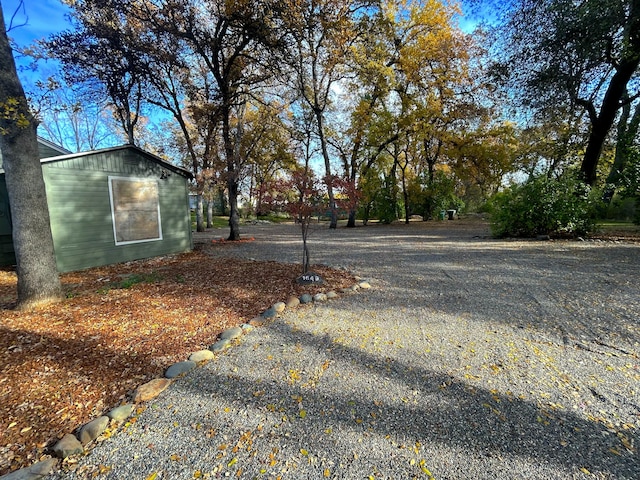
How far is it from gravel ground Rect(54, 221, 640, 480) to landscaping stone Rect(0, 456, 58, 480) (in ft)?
0.26

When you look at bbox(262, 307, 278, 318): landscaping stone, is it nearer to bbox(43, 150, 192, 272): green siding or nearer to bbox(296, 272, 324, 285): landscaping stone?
bbox(296, 272, 324, 285): landscaping stone

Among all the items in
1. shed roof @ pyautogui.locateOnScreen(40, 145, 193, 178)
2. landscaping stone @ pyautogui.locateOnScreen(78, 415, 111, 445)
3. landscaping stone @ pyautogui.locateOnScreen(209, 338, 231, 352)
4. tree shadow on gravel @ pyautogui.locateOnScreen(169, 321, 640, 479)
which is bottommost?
tree shadow on gravel @ pyautogui.locateOnScreen(169, 321, 640, 479)

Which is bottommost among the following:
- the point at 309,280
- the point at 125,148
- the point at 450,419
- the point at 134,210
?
the point at 450,419

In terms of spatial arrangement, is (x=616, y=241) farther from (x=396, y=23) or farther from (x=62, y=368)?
(x=396, y=23)

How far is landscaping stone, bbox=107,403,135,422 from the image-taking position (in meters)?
1.75

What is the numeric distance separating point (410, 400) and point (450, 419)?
0.25 metres

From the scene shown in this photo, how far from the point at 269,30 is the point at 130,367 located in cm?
870

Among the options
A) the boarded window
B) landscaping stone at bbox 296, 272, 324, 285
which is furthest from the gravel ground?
the boarded window

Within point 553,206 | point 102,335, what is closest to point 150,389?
point 102,335

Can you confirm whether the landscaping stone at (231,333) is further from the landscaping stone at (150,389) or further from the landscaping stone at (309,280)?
the landscaping stone at (309,280)

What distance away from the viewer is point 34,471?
1.39 metres

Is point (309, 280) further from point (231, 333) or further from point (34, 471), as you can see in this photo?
point (34, 471)

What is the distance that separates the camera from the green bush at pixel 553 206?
7.73 m

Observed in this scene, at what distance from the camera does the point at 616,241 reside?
7.25 m
